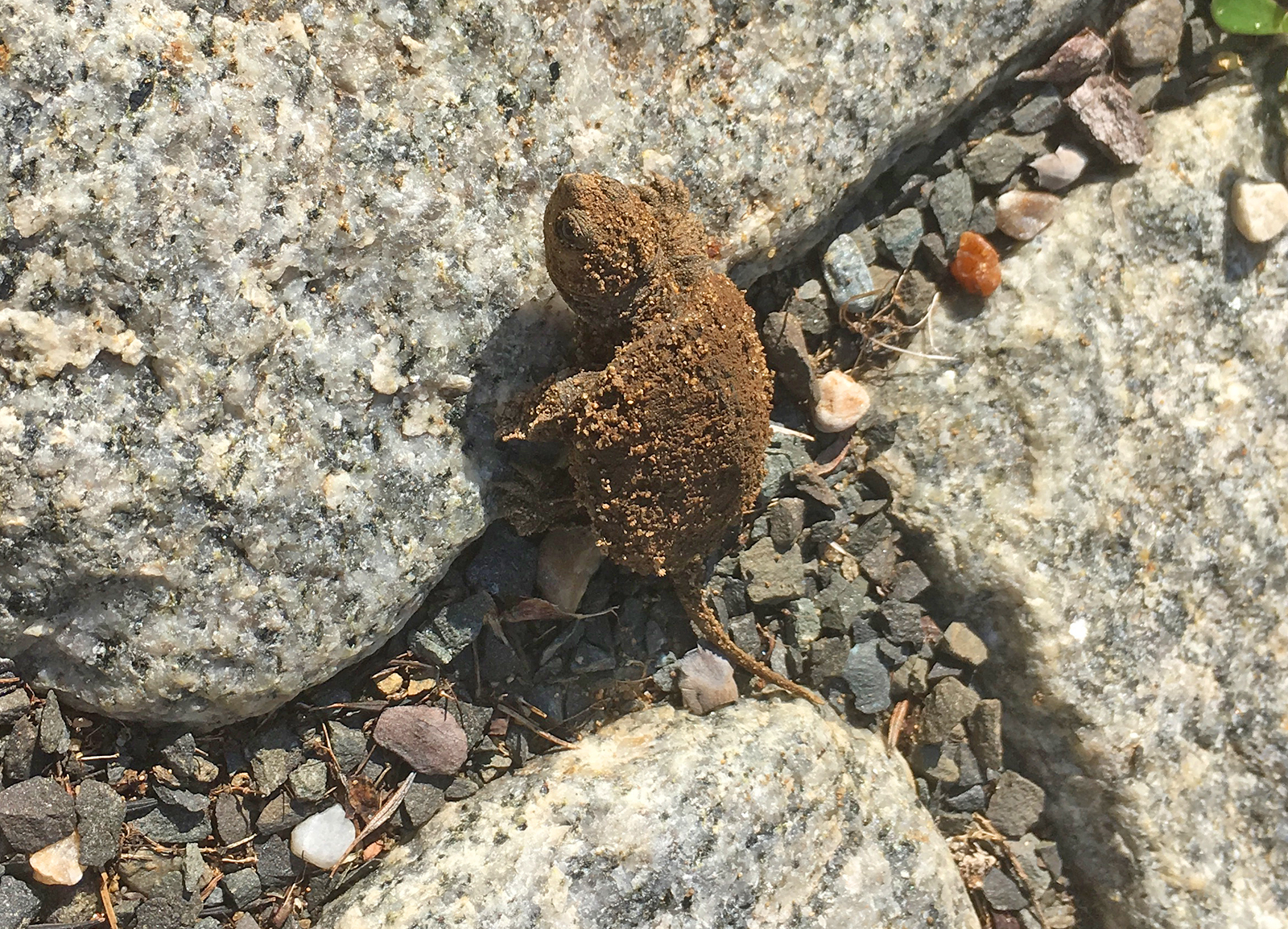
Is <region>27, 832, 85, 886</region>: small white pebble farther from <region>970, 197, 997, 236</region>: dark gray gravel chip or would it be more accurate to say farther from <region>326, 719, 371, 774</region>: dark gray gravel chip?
<region>970, 197, 997, 236</region>: dark gray gravel chip

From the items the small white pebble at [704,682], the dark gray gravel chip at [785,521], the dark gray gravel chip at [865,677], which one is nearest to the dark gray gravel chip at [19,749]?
the small white pebble at [704,682]

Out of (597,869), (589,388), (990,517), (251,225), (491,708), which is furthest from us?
(990,517)

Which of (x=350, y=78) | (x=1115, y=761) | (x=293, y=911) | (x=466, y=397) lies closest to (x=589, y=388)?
(x=466, y=397)

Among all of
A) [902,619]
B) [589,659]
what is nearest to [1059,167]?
[902,619]

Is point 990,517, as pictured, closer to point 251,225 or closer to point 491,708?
point 491,708

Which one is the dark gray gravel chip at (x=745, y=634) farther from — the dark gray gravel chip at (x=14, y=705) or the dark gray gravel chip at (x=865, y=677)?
the dark gray gravel chip at (x=14, y=705)

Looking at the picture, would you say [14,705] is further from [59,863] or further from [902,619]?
[902,619]
